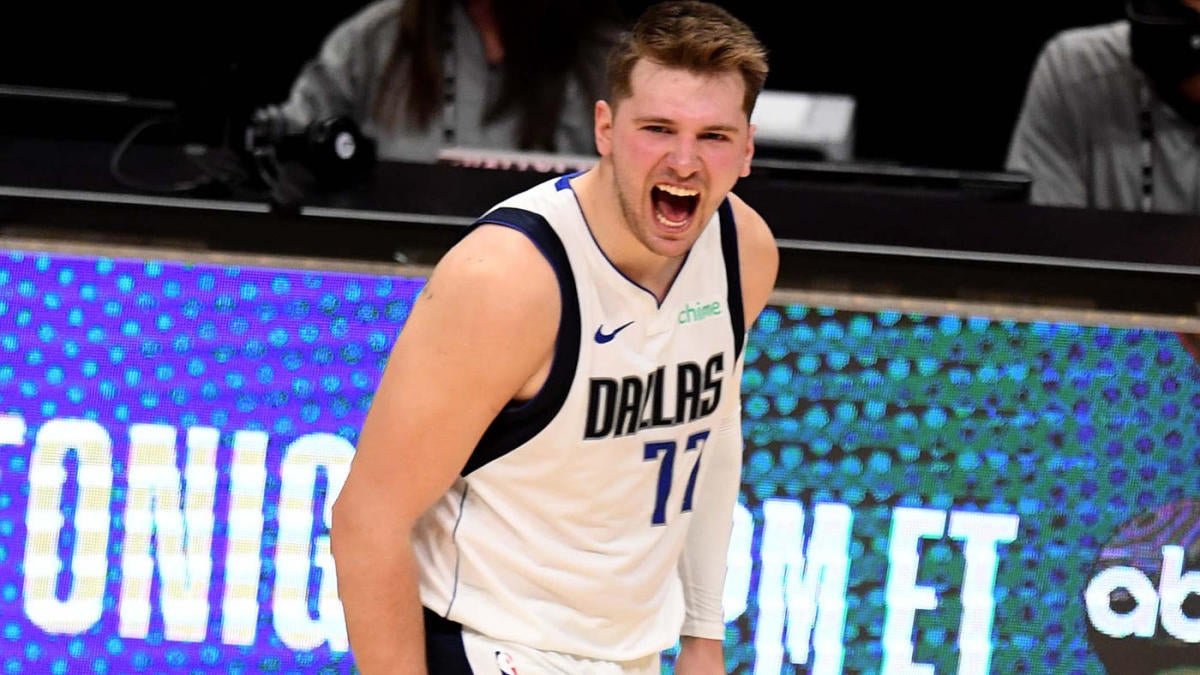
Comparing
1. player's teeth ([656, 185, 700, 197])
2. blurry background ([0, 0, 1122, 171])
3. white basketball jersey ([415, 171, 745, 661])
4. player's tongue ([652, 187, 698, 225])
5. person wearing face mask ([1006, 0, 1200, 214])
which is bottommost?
white basketball jersey ([415, 171, 745, 661])

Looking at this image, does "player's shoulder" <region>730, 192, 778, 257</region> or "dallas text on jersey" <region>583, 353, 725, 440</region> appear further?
"player's shoulder" <region>730, 192, 778, 257</region>

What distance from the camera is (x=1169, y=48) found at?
310 centimetres

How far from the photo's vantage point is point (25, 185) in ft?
7.89

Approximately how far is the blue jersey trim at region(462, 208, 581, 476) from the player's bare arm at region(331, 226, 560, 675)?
0.01 metres

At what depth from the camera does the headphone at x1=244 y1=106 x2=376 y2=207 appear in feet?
8.20

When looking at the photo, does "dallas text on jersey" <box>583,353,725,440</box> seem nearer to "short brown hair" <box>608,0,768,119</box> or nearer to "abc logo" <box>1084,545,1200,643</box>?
"short brown hair" <box>608,0,768,119</box>

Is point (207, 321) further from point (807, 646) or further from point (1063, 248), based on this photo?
point (1063, 248)

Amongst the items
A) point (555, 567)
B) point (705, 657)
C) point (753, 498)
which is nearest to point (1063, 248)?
point (753, 498)

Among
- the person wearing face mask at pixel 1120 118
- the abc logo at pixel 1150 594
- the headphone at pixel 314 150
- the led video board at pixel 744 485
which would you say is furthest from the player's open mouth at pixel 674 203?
the person wearing face mask at pixel 1120 118

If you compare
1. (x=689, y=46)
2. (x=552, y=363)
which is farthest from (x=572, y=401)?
(x=689, y=46)

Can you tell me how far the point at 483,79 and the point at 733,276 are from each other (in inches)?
73.0

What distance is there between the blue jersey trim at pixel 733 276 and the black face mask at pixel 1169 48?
1.53 m

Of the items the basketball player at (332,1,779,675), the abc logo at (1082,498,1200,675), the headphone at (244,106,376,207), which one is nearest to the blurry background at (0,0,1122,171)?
the headphone at (244,106,376,207)

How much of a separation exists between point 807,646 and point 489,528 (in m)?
0.82
